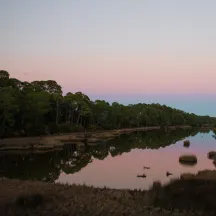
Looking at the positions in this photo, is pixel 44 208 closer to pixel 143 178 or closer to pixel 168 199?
pixel 168 199

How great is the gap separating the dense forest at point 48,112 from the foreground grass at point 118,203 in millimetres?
42998

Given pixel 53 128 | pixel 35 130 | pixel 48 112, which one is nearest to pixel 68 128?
pixel 48 112

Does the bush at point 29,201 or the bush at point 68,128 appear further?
the bush at point 68,128

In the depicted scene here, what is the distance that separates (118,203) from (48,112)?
217ft

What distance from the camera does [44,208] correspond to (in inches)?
439

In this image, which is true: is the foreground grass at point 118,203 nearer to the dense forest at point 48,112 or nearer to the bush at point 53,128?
the dense forest at point 48,112

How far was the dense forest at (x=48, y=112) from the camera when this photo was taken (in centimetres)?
5703

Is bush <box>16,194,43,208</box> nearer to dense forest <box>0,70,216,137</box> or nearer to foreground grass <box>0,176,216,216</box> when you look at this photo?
foreground grass <box>0,176,216,216</box>

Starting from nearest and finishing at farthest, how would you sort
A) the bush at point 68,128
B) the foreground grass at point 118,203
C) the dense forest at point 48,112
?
the foreground grass at point 118,203
the dense forest at point 48,112
the bush at point 68,128

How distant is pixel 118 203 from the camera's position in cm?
1262

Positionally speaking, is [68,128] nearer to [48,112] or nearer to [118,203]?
[48,112]

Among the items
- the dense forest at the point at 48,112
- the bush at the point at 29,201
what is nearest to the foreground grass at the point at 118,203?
the bush at the point at 29,201

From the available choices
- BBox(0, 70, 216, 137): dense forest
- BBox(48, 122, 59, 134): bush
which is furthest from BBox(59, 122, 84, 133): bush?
BBox(48, 122, 59, 134): bush

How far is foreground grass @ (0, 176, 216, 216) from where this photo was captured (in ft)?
35.0
